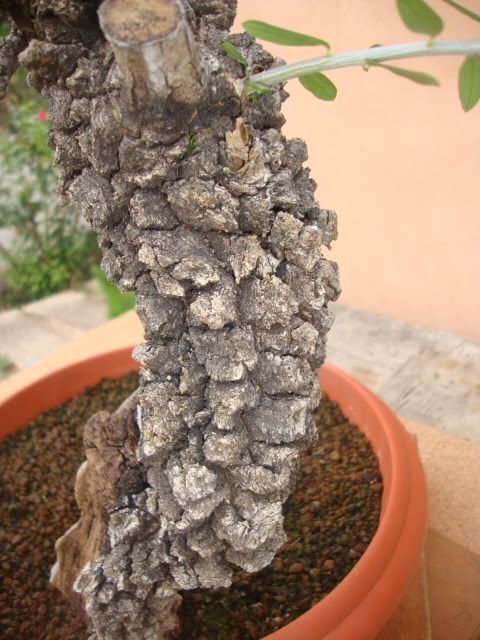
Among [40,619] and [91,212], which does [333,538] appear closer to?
[40,619]

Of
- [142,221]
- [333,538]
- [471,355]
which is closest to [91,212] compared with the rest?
[142,221]

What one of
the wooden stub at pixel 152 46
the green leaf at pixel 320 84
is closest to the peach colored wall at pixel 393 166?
the green leaf at pixel 320 84

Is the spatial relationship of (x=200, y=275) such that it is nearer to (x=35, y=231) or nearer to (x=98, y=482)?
(x=98, y=482)

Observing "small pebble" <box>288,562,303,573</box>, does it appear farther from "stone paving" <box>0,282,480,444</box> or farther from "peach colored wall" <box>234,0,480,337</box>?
"peach colored wall" <box>234,0,480,337</box>

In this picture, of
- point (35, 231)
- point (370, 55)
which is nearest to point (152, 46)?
point (370, 55)

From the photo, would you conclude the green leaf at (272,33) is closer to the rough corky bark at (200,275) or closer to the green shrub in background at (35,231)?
the rough corky bark at (200,275)
